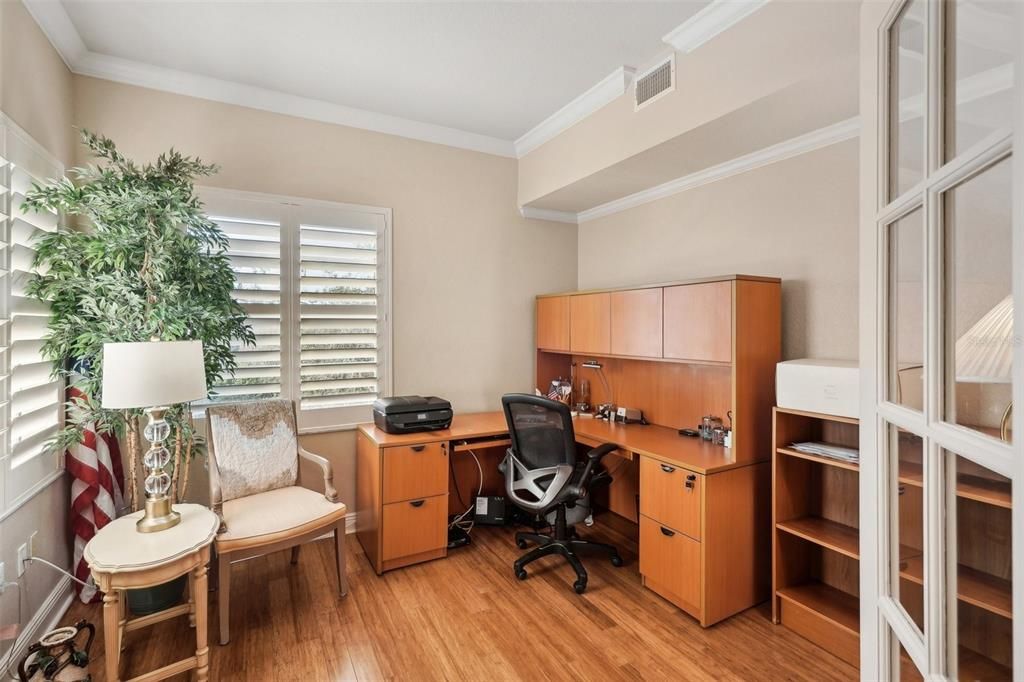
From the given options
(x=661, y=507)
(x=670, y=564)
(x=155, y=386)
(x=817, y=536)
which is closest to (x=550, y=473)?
(x=661, y=507)

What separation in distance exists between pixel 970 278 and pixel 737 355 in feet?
6.20

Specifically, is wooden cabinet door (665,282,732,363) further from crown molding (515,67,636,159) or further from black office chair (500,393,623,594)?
crown molding (515,67,636,159)

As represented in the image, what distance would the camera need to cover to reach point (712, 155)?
2.83 metres

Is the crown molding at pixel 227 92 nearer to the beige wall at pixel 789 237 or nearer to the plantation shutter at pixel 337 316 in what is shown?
the plantation shutter at pixel 337 316

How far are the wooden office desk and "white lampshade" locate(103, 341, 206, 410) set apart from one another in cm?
114

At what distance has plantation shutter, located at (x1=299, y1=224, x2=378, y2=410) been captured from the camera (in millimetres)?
3293

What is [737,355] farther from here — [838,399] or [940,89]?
[940,89]

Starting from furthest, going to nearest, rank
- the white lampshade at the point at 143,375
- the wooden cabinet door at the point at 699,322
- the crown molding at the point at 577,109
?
the crown molding at the point at 577,109, the wooden cabinet door at the point at 699,322, the white lampshade at the point at 143,375

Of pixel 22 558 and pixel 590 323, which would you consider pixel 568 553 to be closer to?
pixel 590 323

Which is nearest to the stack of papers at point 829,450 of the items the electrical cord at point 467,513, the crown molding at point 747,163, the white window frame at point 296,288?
the crown molding at point 747,163

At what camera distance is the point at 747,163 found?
288 cm

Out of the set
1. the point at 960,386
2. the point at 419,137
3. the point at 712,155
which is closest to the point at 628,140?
the point at 712,155

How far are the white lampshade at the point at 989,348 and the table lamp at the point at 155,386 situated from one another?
242 cm

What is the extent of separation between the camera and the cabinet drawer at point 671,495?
2.39m
